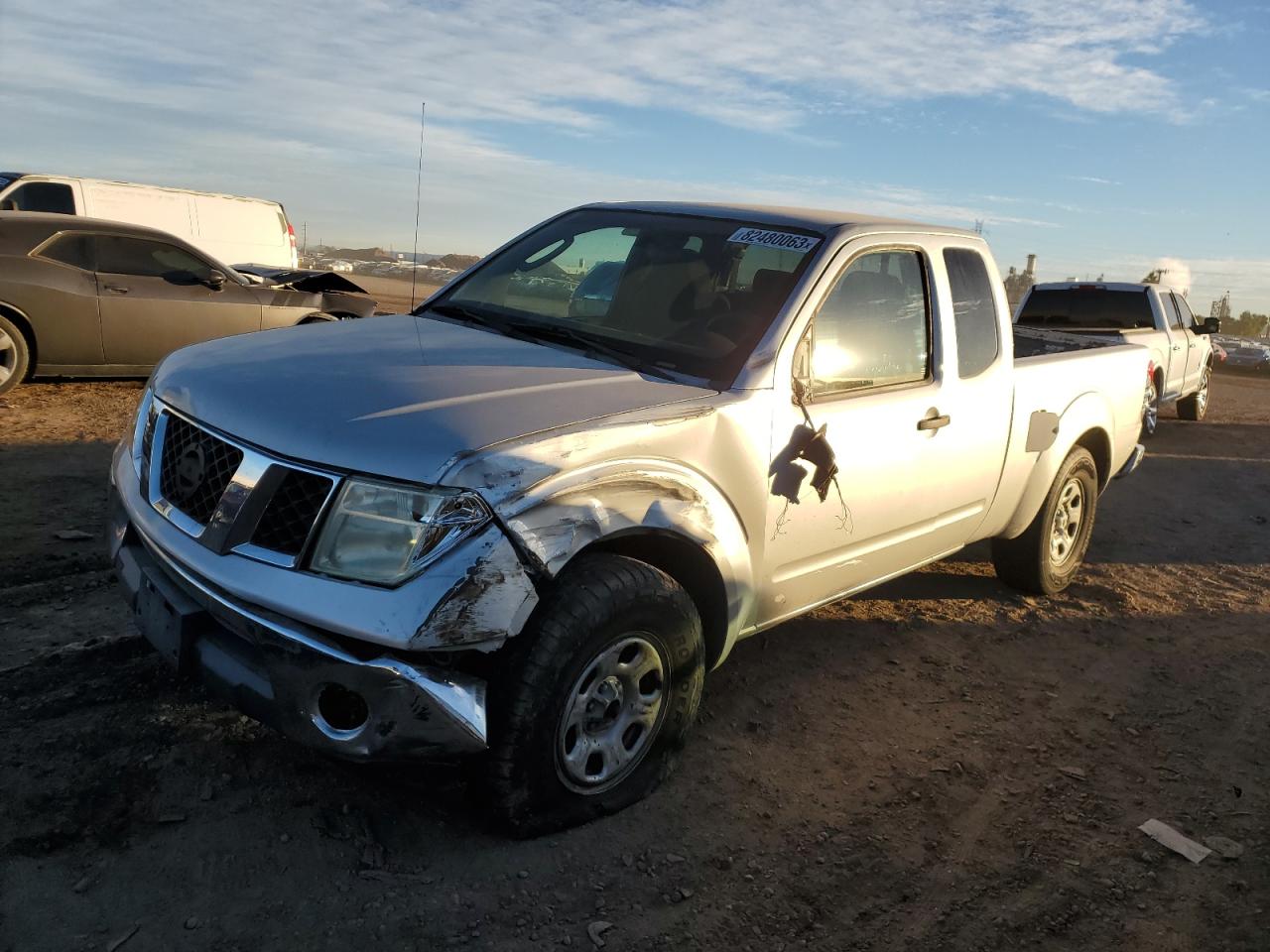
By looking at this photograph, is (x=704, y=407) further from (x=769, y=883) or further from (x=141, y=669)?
(x=141, y=669)

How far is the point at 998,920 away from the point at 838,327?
2.04 meters

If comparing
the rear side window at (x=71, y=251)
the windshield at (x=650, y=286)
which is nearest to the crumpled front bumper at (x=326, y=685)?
the windshield at (x=650, y=286)

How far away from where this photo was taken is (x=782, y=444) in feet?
11.4

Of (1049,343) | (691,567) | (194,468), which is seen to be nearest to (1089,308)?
(1049,343)

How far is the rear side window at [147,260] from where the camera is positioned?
900cm

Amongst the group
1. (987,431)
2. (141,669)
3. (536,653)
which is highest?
(987,431)

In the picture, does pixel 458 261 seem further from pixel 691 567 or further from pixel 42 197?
pixel 691 567

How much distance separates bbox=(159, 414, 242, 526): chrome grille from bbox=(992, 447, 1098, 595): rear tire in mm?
4201

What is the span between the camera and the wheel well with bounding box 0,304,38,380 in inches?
328

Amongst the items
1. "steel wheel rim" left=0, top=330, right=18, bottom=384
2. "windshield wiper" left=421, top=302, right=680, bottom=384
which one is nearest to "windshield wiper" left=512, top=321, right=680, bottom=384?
"windshield wiper" left=421, top=302, right=680, bottom=384

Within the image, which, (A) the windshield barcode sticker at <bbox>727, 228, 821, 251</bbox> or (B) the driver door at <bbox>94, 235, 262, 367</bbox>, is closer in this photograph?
(A) the windshield barcode sticker at <bbox>727, 228, 821, 251</bbox>

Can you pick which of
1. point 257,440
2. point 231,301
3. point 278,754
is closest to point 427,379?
point 257,440

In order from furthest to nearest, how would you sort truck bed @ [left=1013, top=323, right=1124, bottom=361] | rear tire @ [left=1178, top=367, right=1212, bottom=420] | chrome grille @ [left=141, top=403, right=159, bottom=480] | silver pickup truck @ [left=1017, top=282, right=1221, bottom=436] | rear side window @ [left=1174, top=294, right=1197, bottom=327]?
rear tire @ [left=1178, top=367, right=1212, bottom=420] < rear side window @ [left=1174, top=294, right=1197, bottom=327] < silver pickup truck @ [left=1017, top=282, right=1221, bottom=436] < truck bed @ [left=1013, top=323, right=1124, bottom=361] < chrome grille @ [left=141, top=403, right=159, bottom=480]

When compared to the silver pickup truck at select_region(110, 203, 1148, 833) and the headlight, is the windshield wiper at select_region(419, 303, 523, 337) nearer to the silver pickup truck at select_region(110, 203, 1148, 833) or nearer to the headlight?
the silver pickup truck at select_region(110, 203, 1148, 833)
